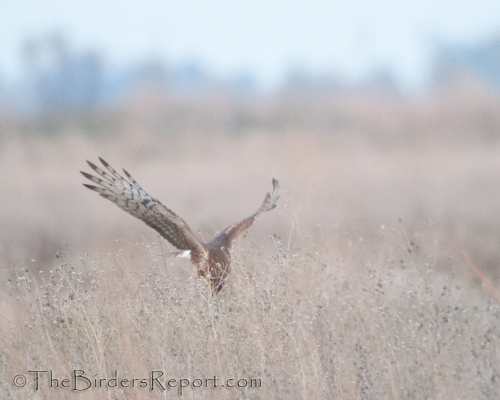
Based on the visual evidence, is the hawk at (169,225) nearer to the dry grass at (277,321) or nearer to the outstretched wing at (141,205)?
the outstretched wing at (141,205)

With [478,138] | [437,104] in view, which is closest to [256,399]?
[437,104]

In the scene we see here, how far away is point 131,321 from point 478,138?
1165 cm

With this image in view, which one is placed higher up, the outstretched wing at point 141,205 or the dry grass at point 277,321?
the outstretched wing at point 141,205

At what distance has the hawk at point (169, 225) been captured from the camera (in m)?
5.10

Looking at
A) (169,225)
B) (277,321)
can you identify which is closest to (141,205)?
(169,225)

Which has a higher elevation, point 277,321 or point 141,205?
point 141,205

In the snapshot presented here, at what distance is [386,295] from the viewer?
495 centimetres

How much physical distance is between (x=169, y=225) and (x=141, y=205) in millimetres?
267

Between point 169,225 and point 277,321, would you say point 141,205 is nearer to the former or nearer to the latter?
point 169,225

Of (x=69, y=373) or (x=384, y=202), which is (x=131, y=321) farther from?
(x=384, y=202)

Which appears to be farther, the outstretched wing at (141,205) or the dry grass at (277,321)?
the outstretched wing at (141,205)

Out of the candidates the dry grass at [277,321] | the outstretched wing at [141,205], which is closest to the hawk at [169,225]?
the outstretched wing at [141,205]

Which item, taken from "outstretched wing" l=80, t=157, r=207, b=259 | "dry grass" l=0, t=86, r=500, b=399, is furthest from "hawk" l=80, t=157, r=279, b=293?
"dry grass" l=0, t=86, r=500, b=399

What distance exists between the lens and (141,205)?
517 cm
